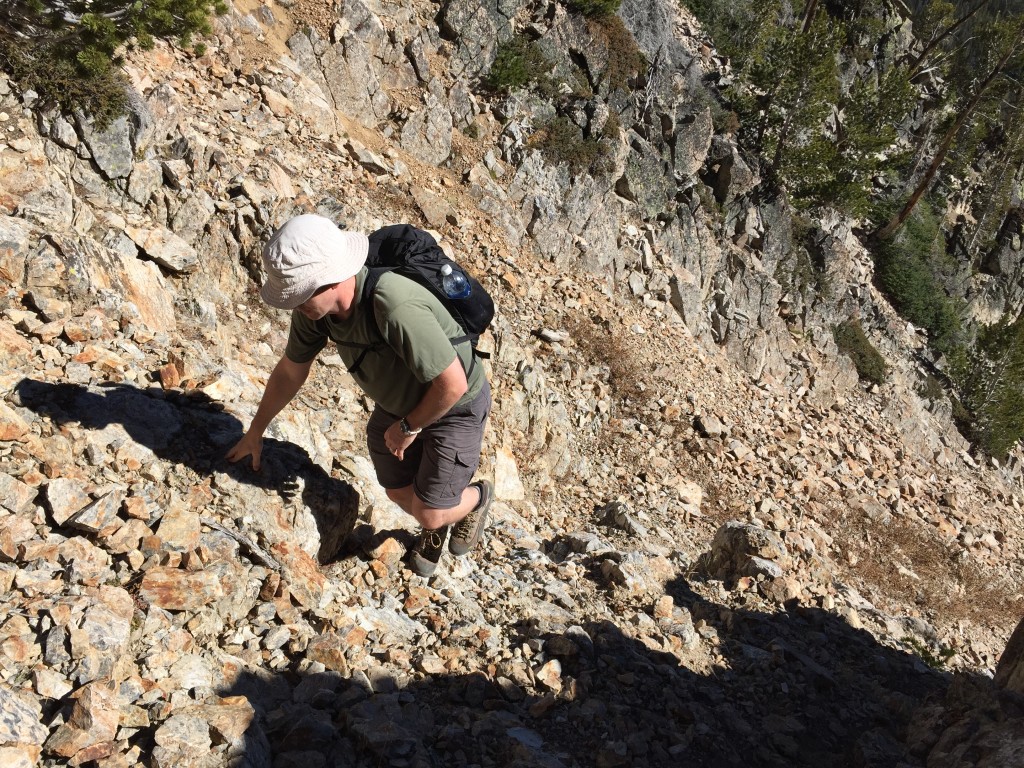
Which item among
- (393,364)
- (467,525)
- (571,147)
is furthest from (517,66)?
(393,364)

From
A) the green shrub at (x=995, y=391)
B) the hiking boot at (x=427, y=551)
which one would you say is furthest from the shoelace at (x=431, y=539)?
the green shrub at (x=995, y=391)

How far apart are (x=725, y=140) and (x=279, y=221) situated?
44.8ft

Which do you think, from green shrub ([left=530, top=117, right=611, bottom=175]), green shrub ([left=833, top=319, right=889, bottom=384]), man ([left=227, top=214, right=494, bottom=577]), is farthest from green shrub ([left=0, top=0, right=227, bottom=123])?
green shrub ([left=833, top=319, right=889, bottom=384])

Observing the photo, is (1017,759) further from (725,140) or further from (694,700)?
(725,140)

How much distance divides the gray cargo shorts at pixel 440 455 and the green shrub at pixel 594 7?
1457 cm

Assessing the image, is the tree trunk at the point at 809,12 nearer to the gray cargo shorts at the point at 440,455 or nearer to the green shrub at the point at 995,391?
the green shrub at the point at 995,391

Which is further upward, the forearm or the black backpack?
the black backpack

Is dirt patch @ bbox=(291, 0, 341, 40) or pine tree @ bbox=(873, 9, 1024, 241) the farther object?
pine tree @ bbox=(873, 9, 1024, 241)

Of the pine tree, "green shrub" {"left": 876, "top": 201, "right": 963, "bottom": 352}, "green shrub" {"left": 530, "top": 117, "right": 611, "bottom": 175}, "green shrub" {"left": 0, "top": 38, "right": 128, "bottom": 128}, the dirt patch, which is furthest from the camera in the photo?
"green shrub" {"left": 876, "top": 201, "right": 963, "bottom": 352}

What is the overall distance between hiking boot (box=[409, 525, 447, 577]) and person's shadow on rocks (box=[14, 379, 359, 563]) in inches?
17.8

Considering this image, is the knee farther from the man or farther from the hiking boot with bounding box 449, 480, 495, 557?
the hiking boot with bounding box 449, 480, 495, 557

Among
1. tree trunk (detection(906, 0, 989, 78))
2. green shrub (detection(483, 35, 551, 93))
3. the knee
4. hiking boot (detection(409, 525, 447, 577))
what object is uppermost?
tree trunk (detection(906, 0, 989, 78))

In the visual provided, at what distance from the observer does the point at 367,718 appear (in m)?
3.06

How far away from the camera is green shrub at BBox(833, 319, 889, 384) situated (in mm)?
18016
